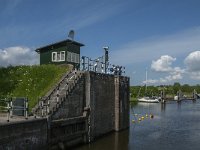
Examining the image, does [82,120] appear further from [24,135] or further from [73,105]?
[24,135]

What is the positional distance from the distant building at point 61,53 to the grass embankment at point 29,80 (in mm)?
2939

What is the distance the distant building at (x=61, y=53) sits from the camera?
3644 centimetres

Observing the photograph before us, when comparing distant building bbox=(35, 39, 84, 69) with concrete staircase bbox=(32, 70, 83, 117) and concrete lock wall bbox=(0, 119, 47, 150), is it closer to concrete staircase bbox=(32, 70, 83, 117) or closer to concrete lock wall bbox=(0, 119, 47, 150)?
concrete staircase bbox=(32, 70, 83, 117)

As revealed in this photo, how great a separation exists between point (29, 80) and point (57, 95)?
6.49 metres

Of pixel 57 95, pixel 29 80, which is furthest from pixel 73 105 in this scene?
pixel 29 80

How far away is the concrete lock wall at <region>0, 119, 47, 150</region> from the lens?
19.6 meters

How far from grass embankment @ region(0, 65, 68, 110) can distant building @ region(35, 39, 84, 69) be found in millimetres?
2939

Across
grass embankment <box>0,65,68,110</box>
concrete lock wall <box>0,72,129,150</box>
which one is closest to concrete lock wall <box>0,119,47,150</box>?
concrete lock wall <box>0,72,129,150</box>

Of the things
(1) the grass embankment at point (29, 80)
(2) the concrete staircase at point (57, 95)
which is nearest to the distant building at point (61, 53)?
(1) the grass embankment at point (29, 80)

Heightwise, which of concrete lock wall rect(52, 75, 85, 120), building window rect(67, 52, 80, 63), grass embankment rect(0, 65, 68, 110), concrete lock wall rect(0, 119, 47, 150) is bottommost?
concrete lock wall rect(0, 119, 47, 150)

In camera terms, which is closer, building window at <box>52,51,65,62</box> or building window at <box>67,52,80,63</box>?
building window at <box>52,51,65,62</box>

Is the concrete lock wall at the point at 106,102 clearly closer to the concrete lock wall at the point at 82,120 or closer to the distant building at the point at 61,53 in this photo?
the concrete lock wall at the point at 82,120

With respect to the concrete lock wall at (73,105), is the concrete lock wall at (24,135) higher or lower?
lower

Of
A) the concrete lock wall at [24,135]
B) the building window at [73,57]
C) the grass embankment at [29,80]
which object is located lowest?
the concrete lock wall at [24,135]
